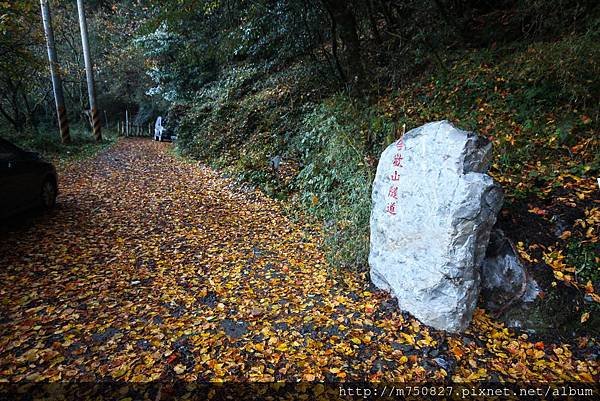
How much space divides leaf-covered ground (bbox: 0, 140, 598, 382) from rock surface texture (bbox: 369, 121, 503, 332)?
27 cm

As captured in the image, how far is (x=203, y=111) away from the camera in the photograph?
14.2 meters

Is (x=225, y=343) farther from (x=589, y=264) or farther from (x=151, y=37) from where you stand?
(x=151, y=37)

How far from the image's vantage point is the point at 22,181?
547 cm

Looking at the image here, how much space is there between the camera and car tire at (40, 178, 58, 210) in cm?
617

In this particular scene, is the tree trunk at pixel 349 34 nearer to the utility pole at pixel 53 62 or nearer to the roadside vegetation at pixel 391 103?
the roadside vegetation at pixel 391 103

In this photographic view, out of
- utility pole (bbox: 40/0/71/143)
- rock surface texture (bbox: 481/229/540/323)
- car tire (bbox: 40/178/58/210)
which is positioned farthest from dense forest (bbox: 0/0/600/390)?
car tire (bbox: 40/178/58/210)

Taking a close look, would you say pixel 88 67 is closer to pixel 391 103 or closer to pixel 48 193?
pixel 48 193

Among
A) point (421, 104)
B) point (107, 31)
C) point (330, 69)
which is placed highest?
point (107, 31)

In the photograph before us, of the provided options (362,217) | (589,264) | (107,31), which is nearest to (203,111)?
(362,217)

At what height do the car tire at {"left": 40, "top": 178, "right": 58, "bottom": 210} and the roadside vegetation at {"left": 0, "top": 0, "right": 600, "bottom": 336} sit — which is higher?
the roadside vegetation at {"left": 0, "top": 0, "right": 600, "bottom": 336}

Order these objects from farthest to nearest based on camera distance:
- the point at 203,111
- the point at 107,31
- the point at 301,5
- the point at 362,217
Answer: the point at 107,31, the point at 203,111, the point at 301,5, the point at 362,217

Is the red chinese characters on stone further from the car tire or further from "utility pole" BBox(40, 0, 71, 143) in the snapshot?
"utility pole" BBox(40, 0, 71, 143)

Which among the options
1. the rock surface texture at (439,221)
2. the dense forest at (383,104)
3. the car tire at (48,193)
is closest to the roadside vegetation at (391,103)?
the dense forest at (383,104)

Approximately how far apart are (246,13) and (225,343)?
33.2ft
